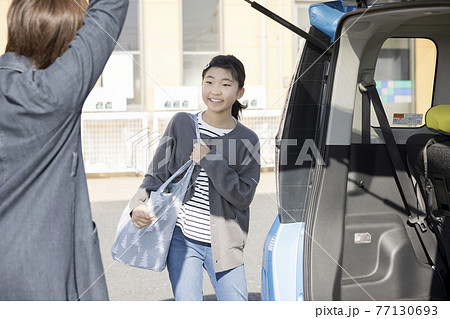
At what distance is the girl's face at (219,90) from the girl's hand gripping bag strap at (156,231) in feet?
0.36

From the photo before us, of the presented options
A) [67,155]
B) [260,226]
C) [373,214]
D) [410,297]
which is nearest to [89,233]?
[67,155]

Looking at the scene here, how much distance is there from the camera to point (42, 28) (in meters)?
1.46

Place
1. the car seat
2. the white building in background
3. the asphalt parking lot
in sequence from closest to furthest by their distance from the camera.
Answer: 1. the car seat
2. the asphalt parking lot
3. the white building in background

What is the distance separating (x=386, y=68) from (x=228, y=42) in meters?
5.22

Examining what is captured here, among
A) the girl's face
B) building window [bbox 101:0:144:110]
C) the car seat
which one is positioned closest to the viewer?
the girl's face

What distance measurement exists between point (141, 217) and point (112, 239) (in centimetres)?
329

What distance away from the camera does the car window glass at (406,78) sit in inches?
97.7

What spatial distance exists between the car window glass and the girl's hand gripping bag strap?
844 millimetres

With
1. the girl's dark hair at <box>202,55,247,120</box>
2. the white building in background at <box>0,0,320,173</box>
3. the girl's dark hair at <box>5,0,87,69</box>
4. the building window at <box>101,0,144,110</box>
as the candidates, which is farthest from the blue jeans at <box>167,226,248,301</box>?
the building window at <box>101,0,144,110</box>

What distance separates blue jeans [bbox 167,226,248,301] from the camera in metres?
2.26

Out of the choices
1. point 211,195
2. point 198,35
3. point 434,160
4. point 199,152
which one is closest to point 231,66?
point 199,152

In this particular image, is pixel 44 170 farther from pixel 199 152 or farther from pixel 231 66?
pixel 231 66

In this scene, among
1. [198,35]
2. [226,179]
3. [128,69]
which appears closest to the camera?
[226,179]

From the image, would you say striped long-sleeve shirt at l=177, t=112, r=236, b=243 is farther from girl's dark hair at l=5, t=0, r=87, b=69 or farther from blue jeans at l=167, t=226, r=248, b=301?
girl's dark hair at l=5, t=0, r=87, b=69
